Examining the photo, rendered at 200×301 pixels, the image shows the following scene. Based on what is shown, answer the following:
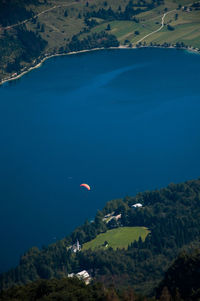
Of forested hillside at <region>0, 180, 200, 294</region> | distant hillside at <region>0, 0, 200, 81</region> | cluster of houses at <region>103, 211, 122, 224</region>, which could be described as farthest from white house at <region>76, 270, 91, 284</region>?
distant hillside at <region>0, 0, 200, 81</region>

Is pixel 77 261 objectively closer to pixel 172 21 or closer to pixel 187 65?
pixel 187 65

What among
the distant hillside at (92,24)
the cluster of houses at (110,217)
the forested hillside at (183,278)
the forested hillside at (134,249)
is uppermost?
the distant hillside at (92,24)

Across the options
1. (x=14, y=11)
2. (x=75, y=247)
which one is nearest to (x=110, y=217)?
(x=75, y=247)

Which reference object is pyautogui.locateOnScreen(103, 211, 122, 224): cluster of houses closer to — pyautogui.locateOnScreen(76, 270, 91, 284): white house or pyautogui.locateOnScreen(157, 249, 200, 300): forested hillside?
pyautogui.locateOnScreen(76, 270, 91, 284): white house

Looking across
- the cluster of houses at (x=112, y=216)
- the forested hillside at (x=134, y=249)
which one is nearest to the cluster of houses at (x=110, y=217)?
the cluster of houses at (x=112, y=216)

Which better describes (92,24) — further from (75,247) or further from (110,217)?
(75,247)

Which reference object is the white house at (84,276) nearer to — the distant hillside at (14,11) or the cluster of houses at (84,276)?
the cluster of houses at (84,276)
